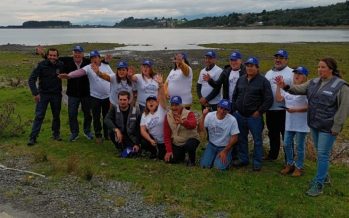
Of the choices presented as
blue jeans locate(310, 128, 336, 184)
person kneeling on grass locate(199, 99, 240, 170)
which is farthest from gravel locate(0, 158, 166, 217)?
blue jeans locate(310, 128, 336, 184)

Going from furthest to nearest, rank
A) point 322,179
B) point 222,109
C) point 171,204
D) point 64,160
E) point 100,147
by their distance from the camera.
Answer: point 100,147 < point 64,160 < point 222,109 < point 322,179 < point 171,204

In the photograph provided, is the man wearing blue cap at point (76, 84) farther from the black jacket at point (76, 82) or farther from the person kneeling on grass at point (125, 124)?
the person kneeling on grass at point (125, 124)

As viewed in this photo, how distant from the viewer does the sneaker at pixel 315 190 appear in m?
8.35

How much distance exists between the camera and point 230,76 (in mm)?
10234

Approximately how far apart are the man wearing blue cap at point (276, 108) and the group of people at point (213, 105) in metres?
0.02

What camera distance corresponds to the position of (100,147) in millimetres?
12031

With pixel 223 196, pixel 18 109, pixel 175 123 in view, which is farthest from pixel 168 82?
pixel 18 109

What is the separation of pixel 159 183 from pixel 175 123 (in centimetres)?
167

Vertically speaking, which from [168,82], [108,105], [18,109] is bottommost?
[18,109]

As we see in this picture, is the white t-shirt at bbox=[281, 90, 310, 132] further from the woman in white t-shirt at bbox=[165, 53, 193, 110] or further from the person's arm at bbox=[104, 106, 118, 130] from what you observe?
the person's arm at bbox=[104, 106, 118, 130]

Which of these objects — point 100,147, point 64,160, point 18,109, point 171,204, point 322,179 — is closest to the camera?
point 171,204

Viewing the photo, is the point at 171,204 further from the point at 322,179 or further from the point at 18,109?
the point at 18,109

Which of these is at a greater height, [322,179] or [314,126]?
[314,126]

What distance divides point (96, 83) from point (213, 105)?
3111 mm
